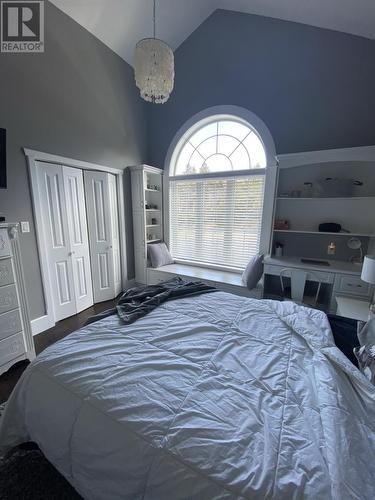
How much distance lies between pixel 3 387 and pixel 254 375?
2054mm

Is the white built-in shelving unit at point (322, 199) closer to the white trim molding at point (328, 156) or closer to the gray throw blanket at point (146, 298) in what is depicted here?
the white trim molding at point (328, 156)

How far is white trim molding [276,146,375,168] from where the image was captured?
7.38ft

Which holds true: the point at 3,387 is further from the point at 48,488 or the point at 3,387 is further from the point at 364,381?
the point at 364,381

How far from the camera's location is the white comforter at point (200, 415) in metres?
0.68

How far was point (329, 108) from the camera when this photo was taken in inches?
101

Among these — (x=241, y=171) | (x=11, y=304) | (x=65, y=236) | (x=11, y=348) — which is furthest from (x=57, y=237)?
(x=241, y=171)

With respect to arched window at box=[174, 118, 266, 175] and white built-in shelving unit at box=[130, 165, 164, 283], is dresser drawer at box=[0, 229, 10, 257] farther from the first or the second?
arched window at box=[174, 118, 266, 175]

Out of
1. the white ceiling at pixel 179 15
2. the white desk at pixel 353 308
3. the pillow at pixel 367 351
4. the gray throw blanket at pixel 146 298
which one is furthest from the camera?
the white ceiling at pixel 179 15

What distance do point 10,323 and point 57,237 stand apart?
3.68 feet

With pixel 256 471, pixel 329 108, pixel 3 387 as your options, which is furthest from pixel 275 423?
pixel 329 108

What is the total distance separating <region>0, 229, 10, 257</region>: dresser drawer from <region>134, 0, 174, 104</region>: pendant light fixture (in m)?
1.71

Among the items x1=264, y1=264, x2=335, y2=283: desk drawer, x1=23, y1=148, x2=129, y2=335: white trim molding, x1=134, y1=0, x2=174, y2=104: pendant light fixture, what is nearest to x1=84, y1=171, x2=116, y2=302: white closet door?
x1=23, y1=148, x2=129, y2=335: white trim molding

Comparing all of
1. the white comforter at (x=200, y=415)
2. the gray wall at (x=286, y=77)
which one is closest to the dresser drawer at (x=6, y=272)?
the white comforter at (x=200, y=415)

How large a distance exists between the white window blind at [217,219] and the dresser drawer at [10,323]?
8.23ft
